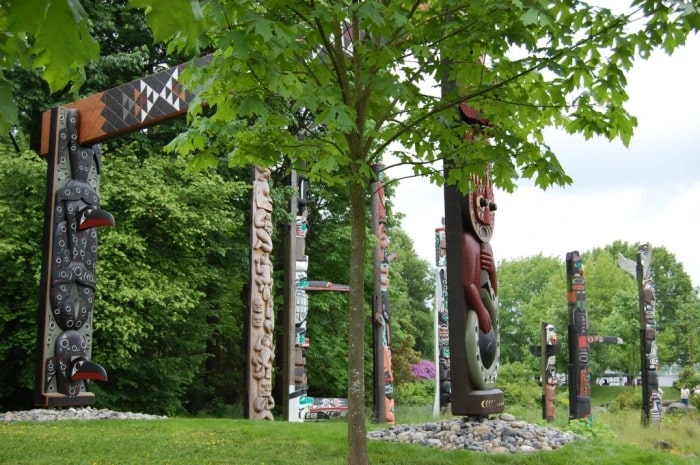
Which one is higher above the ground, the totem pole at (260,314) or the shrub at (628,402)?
the totem pole at (260,314)

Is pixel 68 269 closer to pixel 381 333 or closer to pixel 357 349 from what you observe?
pixel 381 333

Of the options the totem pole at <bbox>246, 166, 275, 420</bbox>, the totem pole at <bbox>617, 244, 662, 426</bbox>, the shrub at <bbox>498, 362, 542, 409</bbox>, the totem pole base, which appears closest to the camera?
the totem pole base

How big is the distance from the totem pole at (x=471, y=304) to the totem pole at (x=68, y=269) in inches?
214

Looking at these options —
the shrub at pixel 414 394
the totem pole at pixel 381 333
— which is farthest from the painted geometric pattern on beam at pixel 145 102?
the shrub at pixel 414 394

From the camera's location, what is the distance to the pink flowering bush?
26.7m

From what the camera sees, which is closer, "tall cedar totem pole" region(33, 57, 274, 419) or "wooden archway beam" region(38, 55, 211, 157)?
"tall cedar totem pole" region(33, 57, 274, 419)

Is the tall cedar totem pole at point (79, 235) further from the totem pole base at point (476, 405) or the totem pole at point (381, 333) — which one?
the totem pole base at point (476, 405)

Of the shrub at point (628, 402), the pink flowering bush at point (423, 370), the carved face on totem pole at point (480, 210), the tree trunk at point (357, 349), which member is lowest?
the shrub at point (628, 402)

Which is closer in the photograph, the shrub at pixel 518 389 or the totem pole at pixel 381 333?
the totem pole at pixel 381 333

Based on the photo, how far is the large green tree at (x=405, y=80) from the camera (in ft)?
15.6

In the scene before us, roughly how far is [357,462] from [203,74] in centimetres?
328

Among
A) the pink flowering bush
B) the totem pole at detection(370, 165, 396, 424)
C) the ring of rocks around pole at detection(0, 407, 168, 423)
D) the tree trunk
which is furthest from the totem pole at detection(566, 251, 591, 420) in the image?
the pink flowering bush

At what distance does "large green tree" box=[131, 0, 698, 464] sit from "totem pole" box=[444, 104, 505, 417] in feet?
→ 6.46

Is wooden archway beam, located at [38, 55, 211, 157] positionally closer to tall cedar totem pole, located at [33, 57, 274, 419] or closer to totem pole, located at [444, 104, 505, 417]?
tall cedar totem pole, located at [33, 57, 274, 419]
